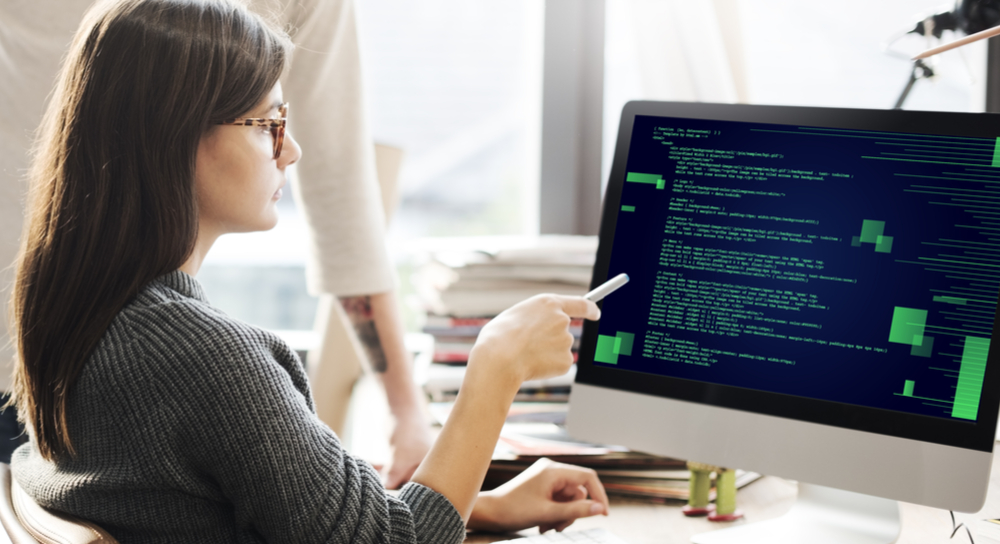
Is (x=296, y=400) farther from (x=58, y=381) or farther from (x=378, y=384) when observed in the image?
(x=378, y=384)

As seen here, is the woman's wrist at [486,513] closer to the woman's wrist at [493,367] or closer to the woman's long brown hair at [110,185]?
the woman's wrist at [493,367]

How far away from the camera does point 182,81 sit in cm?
72

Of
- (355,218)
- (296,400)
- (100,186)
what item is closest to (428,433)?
(355,218)

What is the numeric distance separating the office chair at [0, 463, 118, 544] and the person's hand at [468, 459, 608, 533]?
16.9 inches

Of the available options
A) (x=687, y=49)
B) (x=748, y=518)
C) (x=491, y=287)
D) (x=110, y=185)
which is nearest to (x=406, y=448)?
(x=491, y=287)

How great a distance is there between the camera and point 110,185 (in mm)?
710

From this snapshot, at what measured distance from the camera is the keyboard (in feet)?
2.68

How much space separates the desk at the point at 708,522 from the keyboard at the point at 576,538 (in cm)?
7

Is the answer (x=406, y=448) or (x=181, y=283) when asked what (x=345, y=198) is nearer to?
(x=406, y=448)

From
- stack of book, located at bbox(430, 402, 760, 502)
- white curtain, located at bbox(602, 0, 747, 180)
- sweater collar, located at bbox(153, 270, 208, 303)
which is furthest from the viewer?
white curtain, located at bbox(602, 0, 747, 180)

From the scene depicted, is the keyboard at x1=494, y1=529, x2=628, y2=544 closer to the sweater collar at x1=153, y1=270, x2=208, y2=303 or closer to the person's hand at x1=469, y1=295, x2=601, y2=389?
the person's hand at x1=469, y1=295, x2=601, y2=389

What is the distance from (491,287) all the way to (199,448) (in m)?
0.83

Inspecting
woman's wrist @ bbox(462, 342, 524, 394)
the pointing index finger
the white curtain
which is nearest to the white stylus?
the pointing index finger

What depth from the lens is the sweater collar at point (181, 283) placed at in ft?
2.36
